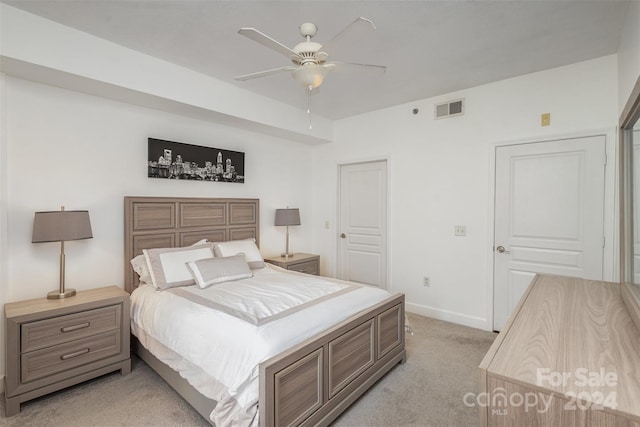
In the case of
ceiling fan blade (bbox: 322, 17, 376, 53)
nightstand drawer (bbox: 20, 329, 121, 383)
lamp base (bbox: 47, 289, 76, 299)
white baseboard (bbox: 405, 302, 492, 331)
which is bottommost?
white baseboard (bbox: 405, 302, 492, 331)

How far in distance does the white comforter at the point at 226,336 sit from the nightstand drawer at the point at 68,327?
0.20 m

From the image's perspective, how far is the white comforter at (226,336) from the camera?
162cm

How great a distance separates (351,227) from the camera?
4.64 meters

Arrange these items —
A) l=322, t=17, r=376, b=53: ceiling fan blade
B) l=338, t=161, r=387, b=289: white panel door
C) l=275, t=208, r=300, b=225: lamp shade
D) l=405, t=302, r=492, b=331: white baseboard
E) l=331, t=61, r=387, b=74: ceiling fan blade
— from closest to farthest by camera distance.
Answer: l=322, t=17, r=376, b=53: ceiling fan blade, l=331, t=61, r=387, b=74: ceiling fan blade, l=405, t=302, r=492, b=331: white baseboard, l=275, t=208, r=300, b=225: lamp shade, l=338, t=161, r=387, b=289: white panel door

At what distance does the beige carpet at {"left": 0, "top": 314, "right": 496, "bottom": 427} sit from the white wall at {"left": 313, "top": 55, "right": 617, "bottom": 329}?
1033 mm

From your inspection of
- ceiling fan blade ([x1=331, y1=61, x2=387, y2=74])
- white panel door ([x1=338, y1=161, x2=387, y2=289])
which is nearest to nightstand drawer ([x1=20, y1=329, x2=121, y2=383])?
ceiling fan blade ([x1=331, y1=61, x2=387, y2=74])

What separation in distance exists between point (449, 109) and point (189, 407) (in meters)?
3.78

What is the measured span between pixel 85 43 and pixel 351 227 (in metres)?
3.55

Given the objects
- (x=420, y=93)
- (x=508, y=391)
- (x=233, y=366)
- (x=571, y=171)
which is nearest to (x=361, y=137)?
(x=420, y=93)

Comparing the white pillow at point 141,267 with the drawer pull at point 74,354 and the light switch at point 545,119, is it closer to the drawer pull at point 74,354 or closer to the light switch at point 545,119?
the drawer pull at point 74,354

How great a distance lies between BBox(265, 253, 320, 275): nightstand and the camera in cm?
397

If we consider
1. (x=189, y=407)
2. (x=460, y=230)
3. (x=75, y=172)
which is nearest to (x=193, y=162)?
(x=75, y=172)

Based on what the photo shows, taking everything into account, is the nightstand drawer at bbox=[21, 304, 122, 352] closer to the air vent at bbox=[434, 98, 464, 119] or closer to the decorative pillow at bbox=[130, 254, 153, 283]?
the decorative pillow at bbox=[130, 254, 153, 283]

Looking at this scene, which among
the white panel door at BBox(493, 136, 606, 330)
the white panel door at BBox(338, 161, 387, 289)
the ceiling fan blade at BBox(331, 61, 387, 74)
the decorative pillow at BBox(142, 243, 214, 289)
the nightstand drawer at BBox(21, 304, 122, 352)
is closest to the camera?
the ceiling fan blade at BBox(331, 61, 387, 74)
